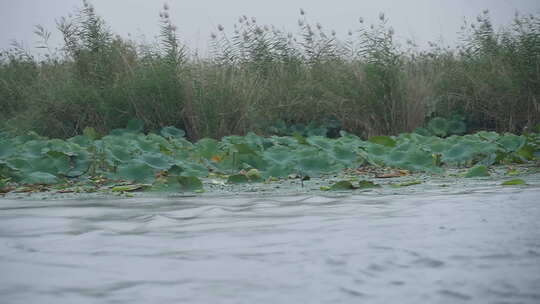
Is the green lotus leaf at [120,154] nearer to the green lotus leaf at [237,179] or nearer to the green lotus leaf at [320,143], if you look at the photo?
the green lotus leaf at [237,179]

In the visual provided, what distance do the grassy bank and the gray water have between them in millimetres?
4747

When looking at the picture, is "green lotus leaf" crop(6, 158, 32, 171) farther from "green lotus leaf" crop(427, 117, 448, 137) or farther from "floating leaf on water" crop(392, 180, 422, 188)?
"green lotus leaf" crop(427, 117, 448, 137)

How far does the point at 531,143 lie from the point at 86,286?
13.7ft

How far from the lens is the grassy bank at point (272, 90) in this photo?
7520 mm

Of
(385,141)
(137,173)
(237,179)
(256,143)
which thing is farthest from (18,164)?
(385,141)

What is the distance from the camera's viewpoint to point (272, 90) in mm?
8438

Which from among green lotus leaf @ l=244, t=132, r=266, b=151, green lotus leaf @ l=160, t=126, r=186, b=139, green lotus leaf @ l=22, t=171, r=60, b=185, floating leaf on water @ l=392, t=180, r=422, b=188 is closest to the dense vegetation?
green lotus leaf @ l=22, t=171, r=60, b=185

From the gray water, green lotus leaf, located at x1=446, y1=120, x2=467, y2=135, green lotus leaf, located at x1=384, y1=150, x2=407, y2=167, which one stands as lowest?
the gray water

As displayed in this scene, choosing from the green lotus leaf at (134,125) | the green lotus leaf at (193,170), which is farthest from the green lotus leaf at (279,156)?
the green lotus leaf at (134,125)

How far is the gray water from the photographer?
1382mm

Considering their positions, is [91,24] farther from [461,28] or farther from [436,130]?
[461,28]

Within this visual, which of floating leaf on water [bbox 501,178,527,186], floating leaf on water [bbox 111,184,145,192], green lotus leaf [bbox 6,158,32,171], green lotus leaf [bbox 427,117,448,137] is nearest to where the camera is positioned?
floating leaf on water [bbox 501,178,527,186]

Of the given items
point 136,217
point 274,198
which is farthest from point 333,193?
→ point 136,217

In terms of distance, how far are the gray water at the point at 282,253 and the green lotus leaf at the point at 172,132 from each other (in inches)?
162
